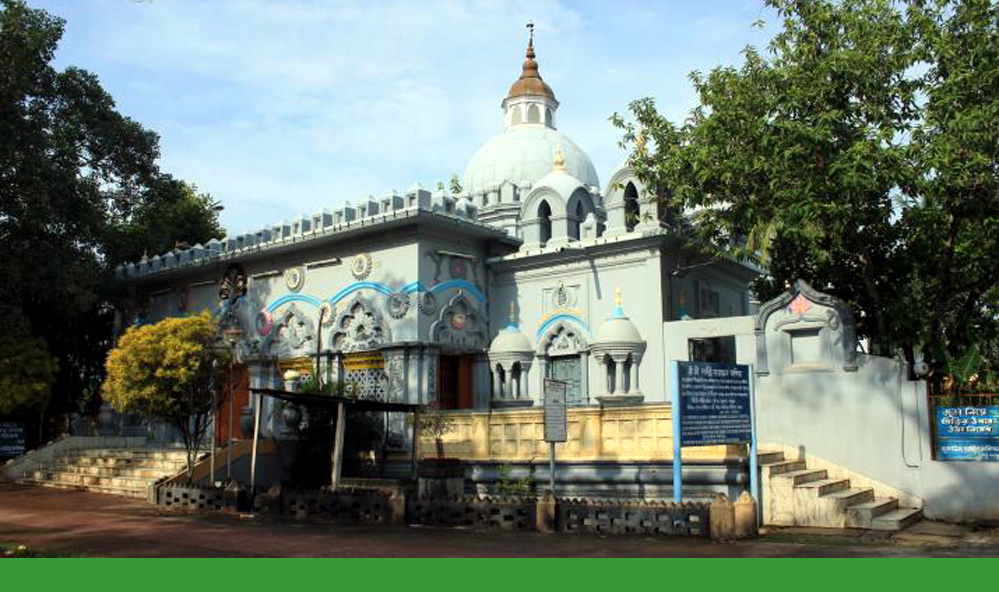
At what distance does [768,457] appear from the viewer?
1588 cm

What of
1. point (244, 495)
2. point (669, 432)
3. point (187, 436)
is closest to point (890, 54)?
point (669, 432)

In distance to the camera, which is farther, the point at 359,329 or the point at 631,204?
the point at 359,329

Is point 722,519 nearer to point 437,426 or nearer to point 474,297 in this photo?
point 437,426

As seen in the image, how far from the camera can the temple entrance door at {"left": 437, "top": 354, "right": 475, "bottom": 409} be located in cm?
2292

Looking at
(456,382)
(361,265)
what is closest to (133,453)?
(361,265)

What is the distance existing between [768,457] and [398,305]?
9.95m

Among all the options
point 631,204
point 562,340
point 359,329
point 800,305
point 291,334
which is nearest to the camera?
point 800,305

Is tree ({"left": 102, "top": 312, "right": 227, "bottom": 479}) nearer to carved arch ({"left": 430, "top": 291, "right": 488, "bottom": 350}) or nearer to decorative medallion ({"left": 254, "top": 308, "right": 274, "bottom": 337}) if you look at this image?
decorative medallion ({"left": 254, "top": 308, "right": 274, "bottom": 337})

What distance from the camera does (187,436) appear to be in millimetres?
19016

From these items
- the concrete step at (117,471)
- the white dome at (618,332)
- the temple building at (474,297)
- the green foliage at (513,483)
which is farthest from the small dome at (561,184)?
the concrete step at (117,471)

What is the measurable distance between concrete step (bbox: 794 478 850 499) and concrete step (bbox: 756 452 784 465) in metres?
0.78

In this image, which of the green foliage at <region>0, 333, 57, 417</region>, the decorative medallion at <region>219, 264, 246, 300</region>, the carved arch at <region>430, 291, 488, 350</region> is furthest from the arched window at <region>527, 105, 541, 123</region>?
the green foliage at <region>0, 333, 57, 417</region>

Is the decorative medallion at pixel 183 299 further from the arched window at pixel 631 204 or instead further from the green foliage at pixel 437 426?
the arched window at pixel 631 204

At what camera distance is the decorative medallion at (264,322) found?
25.2 metres
